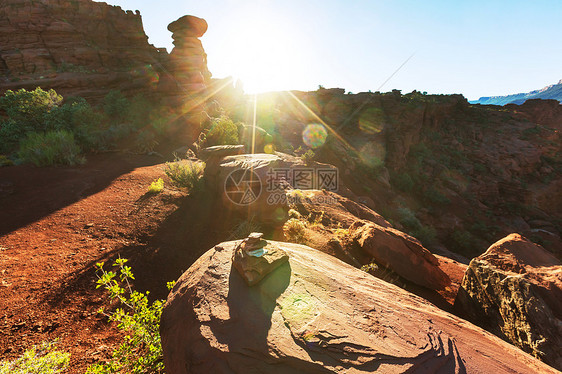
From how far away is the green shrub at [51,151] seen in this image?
8.02 metres

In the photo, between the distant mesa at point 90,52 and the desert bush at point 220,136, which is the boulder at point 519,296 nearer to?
the desert bush at point 220,136

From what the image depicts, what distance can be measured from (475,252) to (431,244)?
6.23 meters

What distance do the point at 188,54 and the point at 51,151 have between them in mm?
19937

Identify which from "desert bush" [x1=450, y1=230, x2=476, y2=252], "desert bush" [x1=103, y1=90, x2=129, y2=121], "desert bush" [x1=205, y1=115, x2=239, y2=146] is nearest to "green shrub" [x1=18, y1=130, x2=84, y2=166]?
"desert bush" [x1=205, y1=115, x2=239, y2=146]

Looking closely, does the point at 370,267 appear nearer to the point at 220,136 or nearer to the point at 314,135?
the point at 220,136

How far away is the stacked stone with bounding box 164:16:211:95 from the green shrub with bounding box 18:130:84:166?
1337cm

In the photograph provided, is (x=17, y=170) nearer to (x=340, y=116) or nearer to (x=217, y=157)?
(x=217, y=157)

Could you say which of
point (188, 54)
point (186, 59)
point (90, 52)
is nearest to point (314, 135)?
point (186, 59)

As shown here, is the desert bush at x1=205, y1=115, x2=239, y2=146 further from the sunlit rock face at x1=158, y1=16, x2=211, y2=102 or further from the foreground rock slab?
the sunlit rock face at x1=158, y1=16, x2=211, y2=102

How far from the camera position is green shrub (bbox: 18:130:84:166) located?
26.3 ft

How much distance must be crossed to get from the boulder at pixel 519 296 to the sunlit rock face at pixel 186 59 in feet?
73.7

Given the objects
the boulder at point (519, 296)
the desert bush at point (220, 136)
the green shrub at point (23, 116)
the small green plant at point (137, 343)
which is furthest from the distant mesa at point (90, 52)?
the boulder at point (519, 296)

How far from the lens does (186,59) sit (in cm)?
2208

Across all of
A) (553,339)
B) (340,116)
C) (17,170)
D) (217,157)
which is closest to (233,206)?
(217,157)
